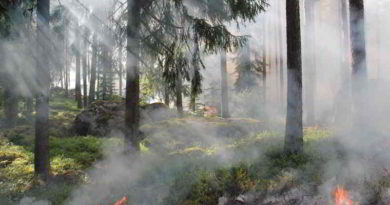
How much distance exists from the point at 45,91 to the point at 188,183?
16.2 feet

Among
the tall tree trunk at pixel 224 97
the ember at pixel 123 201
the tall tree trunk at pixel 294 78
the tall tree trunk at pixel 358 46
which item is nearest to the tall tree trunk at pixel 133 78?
the ember at pixel 123 201

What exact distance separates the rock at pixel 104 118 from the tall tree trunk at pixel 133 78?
6.30 metres

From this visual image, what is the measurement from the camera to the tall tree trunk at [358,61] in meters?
12.0

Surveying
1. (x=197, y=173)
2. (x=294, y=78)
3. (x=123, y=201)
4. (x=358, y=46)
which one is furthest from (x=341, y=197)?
(x=358, y=46)

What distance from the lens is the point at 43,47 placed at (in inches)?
416

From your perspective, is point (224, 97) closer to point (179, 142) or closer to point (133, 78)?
point (179, 142)

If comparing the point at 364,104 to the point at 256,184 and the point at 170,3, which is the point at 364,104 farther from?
the point at 170,3

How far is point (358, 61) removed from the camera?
39.5ft

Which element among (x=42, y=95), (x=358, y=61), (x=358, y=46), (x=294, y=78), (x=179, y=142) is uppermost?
(x=358, y=46)

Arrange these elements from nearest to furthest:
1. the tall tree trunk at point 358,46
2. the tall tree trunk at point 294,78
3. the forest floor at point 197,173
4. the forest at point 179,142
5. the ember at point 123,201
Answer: the forest floor at point 197,173 → the forest at point 179,142 → the ember at point 123,201 → the tall tree trunk at point 294,78 → the tall tree trunk at point 358,46

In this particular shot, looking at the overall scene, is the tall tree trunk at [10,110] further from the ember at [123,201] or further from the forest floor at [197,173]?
the ember at [123,201]

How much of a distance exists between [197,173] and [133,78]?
3349mm

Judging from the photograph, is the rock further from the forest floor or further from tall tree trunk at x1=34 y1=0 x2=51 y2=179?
tall tree trunk at x1=34 y1=0 x2=51 y2=179

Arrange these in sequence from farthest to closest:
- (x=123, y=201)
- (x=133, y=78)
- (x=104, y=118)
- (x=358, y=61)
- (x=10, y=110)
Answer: (x=10, y=110) → (x=104, y=118) → (x=358, y=61) → (x=133, y=78) → (x=123, y=201)
